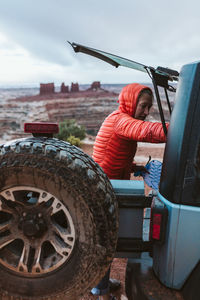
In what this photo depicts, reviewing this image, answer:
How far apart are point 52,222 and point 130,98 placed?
1389 mm

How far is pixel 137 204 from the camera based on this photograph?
1655mm

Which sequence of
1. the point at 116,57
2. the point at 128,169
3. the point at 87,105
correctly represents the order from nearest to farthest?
1. the point at 116,57
2. the point at 128,169
3. the point at 87,105

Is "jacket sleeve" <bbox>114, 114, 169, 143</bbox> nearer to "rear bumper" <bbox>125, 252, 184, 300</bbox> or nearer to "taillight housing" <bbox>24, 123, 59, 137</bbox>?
"taillight housing" <bbox>24, 123, 59, 137</bbox>

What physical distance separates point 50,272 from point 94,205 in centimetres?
52

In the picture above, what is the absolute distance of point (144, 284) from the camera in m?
1.54

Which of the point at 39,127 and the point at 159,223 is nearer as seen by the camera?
the point at 159,223

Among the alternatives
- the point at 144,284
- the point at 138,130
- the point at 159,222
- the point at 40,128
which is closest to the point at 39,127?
the point at 40,128

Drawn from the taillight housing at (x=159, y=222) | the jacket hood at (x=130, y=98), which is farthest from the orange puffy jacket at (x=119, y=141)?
the taillight housing at (x=159, y=222)

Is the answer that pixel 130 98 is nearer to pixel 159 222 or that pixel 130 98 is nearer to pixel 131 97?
pixel 131 97

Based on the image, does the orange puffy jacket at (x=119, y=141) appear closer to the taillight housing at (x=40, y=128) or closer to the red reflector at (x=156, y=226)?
the taillight housing at (x=40, y=128)

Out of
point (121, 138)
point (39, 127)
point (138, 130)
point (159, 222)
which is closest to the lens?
point (159, 222)

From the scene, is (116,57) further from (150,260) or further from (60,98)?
(60,98)

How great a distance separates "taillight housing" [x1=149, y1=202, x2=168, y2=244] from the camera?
1.47 m

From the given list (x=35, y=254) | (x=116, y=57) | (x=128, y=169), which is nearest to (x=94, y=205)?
(x=35, y=254)
